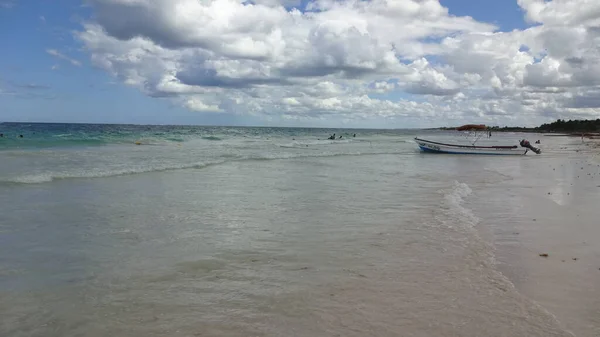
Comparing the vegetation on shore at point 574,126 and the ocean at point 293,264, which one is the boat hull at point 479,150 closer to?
the ocean at point 293,264

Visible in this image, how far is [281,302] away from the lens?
5.91 metres

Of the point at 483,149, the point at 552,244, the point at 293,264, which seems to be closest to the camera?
the point at 293,264

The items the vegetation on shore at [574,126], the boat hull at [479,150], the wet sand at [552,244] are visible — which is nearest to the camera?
the wet sand at [552,244]

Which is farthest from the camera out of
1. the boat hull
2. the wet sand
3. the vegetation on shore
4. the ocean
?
the vegetation on shore

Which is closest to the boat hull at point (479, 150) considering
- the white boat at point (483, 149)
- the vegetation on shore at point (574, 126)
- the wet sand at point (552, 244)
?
the white boat at point (483, 149)

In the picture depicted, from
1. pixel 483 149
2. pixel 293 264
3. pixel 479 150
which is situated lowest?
pixel 293 264

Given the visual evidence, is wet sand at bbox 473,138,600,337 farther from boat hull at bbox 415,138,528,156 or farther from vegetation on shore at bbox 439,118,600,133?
vegetation on shore at bbox 439,118,600,133

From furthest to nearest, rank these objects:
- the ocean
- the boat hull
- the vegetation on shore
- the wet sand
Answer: the vegetation on shore
the boat hull
the wet sand
the ocean

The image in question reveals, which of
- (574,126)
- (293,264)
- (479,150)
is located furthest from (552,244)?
(574,126)

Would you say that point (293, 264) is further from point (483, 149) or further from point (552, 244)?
point (483, 149)

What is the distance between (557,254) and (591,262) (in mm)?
563

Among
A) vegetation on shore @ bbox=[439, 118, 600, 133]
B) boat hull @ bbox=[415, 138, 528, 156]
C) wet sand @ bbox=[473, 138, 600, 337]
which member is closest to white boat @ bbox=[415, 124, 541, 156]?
boat hull @ bbox=[415, 138, 528, 156]

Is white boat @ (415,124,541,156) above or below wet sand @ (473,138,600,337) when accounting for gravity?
above

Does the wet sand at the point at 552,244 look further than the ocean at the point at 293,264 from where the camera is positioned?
Yes
